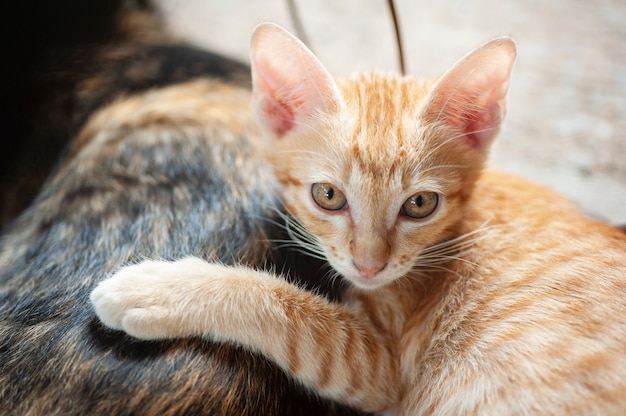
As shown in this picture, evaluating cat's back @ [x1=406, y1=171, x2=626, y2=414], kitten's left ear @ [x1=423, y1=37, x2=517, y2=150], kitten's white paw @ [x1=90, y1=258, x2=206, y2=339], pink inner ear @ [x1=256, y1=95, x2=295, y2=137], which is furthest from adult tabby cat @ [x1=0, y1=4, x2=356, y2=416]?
kitten's left ear @ [x1=423, y1=37, x2=517, y2=150]

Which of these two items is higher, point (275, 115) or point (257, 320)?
point (275, 115)

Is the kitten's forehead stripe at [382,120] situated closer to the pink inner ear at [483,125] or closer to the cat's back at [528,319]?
the pink inner ear at [483,125]

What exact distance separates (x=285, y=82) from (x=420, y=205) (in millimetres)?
404

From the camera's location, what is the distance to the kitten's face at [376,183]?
1239 mm

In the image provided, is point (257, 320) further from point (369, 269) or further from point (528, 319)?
point (528, 319)

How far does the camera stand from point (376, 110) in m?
1.31

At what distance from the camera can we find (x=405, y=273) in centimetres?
130

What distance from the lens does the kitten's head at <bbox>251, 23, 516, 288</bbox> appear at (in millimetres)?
1241

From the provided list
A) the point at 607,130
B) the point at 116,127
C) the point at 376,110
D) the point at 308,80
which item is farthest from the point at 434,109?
the point at 607,130

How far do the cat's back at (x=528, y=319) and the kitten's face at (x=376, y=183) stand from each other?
14 cm

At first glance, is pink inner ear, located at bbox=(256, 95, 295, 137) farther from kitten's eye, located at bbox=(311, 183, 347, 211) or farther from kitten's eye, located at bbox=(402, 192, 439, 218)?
kitten's eye, located at bbox=(402, 192, 439, 218)

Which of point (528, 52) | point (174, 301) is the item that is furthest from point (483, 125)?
point (528, 52)

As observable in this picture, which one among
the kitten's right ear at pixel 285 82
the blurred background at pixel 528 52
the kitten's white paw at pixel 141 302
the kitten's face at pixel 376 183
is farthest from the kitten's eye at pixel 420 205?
the blurred background at pixel 528 52

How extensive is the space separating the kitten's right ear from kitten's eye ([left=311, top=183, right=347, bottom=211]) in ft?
0.54
